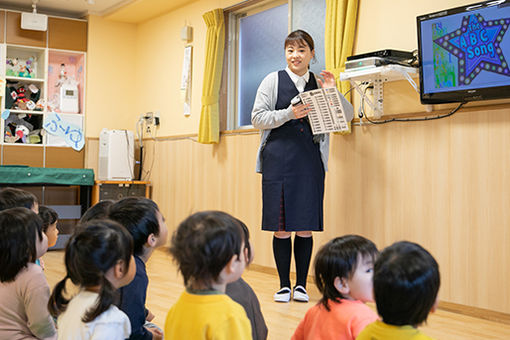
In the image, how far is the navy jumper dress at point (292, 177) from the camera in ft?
11.4

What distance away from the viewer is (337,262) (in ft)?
5.31

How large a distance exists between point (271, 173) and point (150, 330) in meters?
1.67

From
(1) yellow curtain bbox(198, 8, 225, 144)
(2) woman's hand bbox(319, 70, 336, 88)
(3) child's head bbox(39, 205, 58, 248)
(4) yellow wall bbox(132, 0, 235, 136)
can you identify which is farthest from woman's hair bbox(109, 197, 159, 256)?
(4) yellow wall bbox(132, 0, 235, 136)

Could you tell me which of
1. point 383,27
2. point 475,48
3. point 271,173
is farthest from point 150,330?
point 383,27

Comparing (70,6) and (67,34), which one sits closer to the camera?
(70,6)

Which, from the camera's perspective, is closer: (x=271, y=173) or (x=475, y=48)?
(x=475, y=48)

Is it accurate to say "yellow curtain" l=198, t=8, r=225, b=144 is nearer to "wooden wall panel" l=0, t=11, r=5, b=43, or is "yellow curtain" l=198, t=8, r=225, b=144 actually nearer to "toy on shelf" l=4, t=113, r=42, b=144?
"toy on shelf" l=4, t=113, r=42, b=144

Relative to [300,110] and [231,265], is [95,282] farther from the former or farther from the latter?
[300,110]

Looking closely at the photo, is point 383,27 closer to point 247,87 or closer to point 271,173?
point 271,173

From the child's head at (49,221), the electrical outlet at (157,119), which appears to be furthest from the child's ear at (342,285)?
the electrical outlet at (157,119)

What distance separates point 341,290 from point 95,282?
667 millimetres

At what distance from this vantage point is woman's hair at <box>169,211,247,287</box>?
1.32m

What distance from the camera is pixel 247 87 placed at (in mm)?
5211

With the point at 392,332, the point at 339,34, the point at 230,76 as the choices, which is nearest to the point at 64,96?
the point at 230,76
